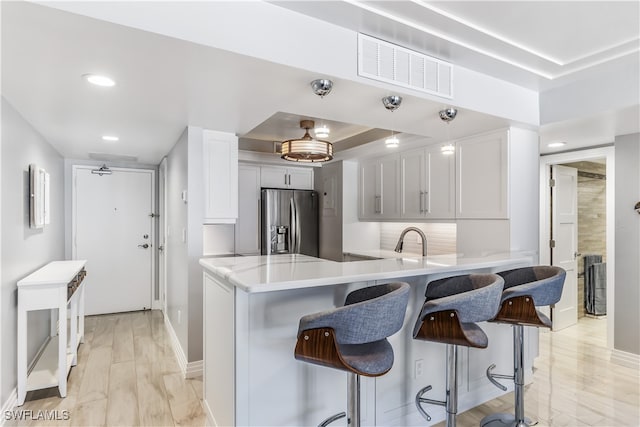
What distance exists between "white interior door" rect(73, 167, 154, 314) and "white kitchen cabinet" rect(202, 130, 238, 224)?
2.49 m

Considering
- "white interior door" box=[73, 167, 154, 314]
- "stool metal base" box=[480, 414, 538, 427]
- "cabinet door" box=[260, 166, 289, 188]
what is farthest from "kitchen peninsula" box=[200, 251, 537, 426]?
"white interior door" box=[73, 167, 154, 314]

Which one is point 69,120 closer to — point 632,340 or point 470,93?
point 470,93

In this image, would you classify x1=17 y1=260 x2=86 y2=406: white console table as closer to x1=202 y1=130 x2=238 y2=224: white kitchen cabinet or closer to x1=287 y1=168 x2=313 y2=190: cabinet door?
x1=202 y1=130 x2=238 y2=224: white kitchen cabinet

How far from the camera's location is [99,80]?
1995 millimetres

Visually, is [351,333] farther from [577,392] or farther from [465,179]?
[577,392]

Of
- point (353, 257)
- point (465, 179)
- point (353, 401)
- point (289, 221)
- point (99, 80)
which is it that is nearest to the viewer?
point (353, 401)

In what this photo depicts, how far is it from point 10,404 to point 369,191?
381cm

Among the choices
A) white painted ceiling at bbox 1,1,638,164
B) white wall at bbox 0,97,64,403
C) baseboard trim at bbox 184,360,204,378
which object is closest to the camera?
white painted ceiling at bbox 1,1,638,164

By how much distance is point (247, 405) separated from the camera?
1.81 m

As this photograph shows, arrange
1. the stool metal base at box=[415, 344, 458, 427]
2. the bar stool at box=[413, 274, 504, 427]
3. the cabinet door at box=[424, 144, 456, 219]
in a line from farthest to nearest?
the cabinet door at box=[424, 144, 456, 219] < the stool metal base at box=[415, 344, 458, 427] < the bar stool at box=[413, 274, 504, 427]

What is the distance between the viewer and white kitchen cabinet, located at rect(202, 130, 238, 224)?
314 centimetres

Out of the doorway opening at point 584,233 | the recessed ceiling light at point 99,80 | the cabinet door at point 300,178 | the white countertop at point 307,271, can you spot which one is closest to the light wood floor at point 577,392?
the doorway opening at point 584,233

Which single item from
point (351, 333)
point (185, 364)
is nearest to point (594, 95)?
point (351, 333)

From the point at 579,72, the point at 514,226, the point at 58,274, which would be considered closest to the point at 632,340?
the point at 514,226
